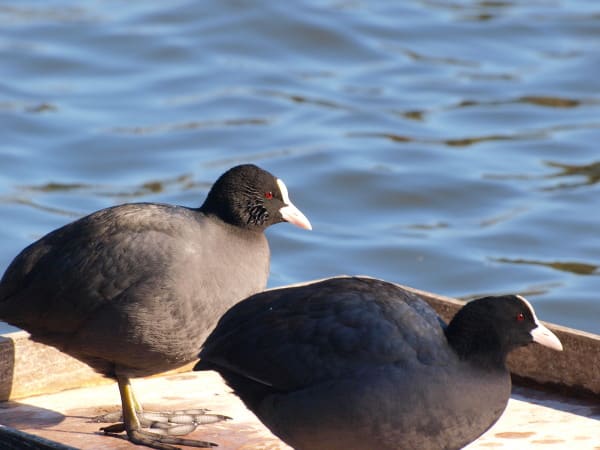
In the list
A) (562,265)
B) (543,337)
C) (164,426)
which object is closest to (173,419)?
(164,426)

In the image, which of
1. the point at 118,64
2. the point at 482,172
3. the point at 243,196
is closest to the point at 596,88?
the point at 482,172

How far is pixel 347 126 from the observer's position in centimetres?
1464

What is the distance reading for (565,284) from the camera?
11.6 m

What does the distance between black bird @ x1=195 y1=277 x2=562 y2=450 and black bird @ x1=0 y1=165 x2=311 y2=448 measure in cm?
60

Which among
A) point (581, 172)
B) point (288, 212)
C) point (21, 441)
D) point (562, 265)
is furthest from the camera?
point (581, 172)

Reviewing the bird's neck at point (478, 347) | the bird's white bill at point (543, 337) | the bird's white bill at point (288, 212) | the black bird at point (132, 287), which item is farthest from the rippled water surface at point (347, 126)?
the bird's neck at point (478, 347)

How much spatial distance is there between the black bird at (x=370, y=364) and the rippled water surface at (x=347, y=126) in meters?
6.27

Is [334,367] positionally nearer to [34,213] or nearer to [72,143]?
[34,213]

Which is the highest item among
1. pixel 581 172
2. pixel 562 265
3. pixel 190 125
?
pixel 190 125

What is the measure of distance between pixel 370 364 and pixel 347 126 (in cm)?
1017

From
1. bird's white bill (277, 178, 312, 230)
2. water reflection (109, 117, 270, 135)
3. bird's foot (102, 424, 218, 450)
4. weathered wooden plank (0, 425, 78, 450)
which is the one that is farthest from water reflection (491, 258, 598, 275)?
weathered wooden plank (0, 425, 78, 450)

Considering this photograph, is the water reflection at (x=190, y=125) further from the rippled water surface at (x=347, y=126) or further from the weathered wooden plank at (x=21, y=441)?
the weathered wooden plank at (x=21, y=441)

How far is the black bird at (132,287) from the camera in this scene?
5.47 meters

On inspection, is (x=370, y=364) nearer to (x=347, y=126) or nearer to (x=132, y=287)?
(x=132, y=287)
